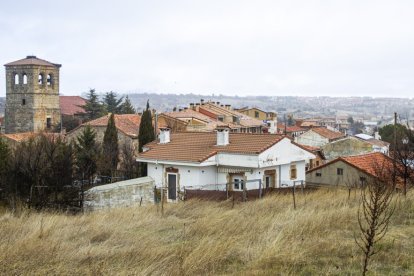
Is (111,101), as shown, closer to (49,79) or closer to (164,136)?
(49,79)

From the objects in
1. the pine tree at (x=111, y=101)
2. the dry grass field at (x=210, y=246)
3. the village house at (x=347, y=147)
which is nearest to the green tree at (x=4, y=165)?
the dry grass field at (x=210, y=246)

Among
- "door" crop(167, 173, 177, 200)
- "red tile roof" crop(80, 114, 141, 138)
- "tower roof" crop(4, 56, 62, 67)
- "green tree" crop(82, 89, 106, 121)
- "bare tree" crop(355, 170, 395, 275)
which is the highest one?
"tower roof" crop(4, 56, 62, 67)

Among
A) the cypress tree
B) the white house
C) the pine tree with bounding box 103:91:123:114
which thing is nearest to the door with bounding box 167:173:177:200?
the white house

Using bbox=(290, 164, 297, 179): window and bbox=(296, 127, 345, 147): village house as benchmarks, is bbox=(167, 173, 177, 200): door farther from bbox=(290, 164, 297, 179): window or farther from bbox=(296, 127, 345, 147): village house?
bbox=(296, 127, 345, 147): village house

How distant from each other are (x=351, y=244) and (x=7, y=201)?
1688cm

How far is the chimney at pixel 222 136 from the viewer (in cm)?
2525

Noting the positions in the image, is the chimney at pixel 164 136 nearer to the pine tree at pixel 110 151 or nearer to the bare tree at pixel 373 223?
the pine tree at pixel 110 151

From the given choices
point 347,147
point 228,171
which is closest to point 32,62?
point 347,147

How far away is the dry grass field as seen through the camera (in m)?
6.36

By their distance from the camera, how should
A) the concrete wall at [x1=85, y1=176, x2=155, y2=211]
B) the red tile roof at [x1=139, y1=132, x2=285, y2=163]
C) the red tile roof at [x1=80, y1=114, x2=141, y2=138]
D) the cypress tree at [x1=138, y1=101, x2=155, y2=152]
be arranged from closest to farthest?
the concrete wall at [x1=85, y1=176, x2=155, y2=211]
the red tile roof at [x1=139, y1=132, x2=285, y2=163]
the cypress tree at [x1=138, y1=101, x2=155, y2=152]
the red tile roof at [x1=80, y1=114, x2=141, y2=138]

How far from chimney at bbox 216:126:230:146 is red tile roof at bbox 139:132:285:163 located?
254 mm

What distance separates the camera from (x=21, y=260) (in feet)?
22.1

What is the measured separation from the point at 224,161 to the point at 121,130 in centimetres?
1995

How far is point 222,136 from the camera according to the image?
2539cm
